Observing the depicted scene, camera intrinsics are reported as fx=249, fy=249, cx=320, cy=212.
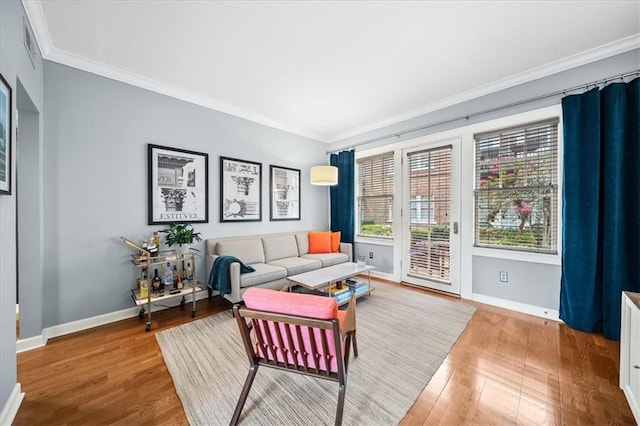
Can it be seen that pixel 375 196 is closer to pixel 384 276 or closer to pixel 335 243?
pixel 335 243

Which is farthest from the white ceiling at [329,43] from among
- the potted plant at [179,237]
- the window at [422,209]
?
the potted plant at [179,237]

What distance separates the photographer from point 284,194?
454 centimetres

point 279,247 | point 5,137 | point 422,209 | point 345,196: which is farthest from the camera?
point 345,196

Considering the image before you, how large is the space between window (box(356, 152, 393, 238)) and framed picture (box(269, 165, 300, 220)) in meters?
1.22

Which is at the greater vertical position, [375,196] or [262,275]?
[375,196]

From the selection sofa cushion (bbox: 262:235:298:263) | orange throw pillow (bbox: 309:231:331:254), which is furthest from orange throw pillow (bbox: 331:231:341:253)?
sofa cushion (bbox: 262:235:298:263)

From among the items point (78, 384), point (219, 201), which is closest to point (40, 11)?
point (219, 201)

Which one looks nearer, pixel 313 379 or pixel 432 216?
pixel 313 379

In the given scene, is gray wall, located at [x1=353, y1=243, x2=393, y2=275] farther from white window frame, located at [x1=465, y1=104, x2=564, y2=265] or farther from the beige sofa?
white window frame, located at [x1=465, y1=104, x2=564, y2=265]

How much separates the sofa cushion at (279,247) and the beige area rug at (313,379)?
1.17 meters

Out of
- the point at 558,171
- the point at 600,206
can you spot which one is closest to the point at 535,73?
the point at 558,171

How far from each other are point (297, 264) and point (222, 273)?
3.46 feet

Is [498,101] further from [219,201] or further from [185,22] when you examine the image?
[219,201]

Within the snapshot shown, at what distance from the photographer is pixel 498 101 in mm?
3135
